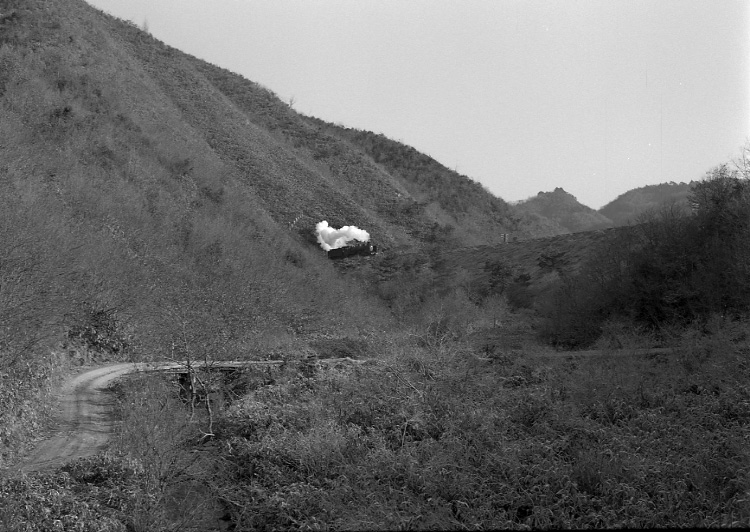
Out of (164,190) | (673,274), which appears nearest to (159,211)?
(164,190)

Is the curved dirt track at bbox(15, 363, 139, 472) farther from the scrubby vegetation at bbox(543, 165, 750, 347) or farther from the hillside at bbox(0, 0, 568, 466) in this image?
the scrubby vegetation at bbox(543, 165, 750, 347)

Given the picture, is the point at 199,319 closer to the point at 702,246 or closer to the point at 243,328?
the point at 243,328

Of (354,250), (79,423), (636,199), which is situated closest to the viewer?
(79,423)

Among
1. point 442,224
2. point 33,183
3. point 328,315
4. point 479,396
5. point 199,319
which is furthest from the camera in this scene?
point 442,224

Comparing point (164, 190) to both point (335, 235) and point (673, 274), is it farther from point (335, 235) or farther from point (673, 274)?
point (673, 274)

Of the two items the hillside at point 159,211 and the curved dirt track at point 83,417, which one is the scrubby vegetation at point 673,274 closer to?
the hillside at point 159,211

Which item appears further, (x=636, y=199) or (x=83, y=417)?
(x=636, y=199)

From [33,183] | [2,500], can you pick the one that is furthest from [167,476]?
[33,183]
